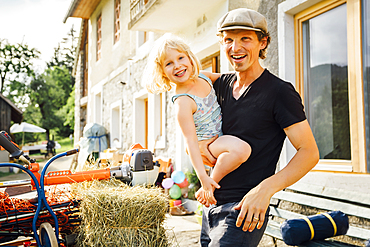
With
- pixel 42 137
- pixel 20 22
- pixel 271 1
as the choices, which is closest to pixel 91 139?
pixel 271 1

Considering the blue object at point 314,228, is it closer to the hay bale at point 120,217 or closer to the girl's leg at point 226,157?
the hay bale at point 120,217

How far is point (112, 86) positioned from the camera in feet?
38.7

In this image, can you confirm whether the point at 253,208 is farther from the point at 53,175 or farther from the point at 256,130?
the point at 53,175

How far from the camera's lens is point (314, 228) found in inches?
116

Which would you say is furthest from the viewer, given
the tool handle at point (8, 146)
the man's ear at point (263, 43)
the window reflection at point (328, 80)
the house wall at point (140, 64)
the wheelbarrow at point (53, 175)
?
the house wall at point (140, 64)

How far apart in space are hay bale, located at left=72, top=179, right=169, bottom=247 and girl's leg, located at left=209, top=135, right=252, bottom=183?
1498 mm

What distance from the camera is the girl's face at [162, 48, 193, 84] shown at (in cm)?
182

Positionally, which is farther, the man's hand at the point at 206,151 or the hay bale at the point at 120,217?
the hay bale at the point at 120,217

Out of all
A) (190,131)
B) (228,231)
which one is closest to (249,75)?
(190,131)

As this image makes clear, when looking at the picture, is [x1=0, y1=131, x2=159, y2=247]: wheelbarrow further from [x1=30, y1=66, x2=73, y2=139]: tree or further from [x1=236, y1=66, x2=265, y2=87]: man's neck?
[x1=30, y1=66, x2=73, y2=139]: tree

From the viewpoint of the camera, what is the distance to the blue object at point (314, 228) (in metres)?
2.92

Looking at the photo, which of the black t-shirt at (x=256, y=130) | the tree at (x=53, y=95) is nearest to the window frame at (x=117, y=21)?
the black t-shirt at (x=256, y=130)

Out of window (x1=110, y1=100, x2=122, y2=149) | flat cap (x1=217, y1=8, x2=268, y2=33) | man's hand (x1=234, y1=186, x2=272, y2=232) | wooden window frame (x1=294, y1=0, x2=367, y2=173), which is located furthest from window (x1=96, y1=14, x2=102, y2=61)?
man's hand (x1=234, y1=186, x2=272, y2=232)

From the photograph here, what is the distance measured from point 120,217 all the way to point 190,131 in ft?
5.16
